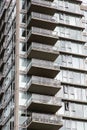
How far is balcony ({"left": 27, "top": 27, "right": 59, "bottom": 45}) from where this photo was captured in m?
59.8

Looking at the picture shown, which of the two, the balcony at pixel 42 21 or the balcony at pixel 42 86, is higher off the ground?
the balcony at pixel 42 21

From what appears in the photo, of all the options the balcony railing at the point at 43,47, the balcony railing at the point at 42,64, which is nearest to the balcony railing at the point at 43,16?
the balcony railing at the point at 43,47

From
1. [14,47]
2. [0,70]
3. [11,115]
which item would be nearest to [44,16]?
[14,47]

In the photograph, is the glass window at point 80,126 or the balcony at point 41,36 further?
the balcony at point 41,36

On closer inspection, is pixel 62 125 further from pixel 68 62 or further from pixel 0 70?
pixel 0 70

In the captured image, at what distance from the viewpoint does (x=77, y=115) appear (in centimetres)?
5791

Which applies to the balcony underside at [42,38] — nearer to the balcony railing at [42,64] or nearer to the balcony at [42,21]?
the balcony at [42,21]

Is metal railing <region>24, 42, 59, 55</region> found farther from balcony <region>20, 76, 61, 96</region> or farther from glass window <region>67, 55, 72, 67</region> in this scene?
balcony <region>20, 76, 61, 96</region>

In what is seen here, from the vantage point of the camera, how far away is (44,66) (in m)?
58.0

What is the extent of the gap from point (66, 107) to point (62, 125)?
12.6ft

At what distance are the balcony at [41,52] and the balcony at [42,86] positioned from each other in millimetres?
3256

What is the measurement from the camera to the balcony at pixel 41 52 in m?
58.6

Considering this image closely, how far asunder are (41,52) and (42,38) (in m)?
2.45

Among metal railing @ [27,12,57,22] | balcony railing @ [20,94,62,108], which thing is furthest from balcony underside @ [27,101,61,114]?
metal railing @ [27,12,57,22]
